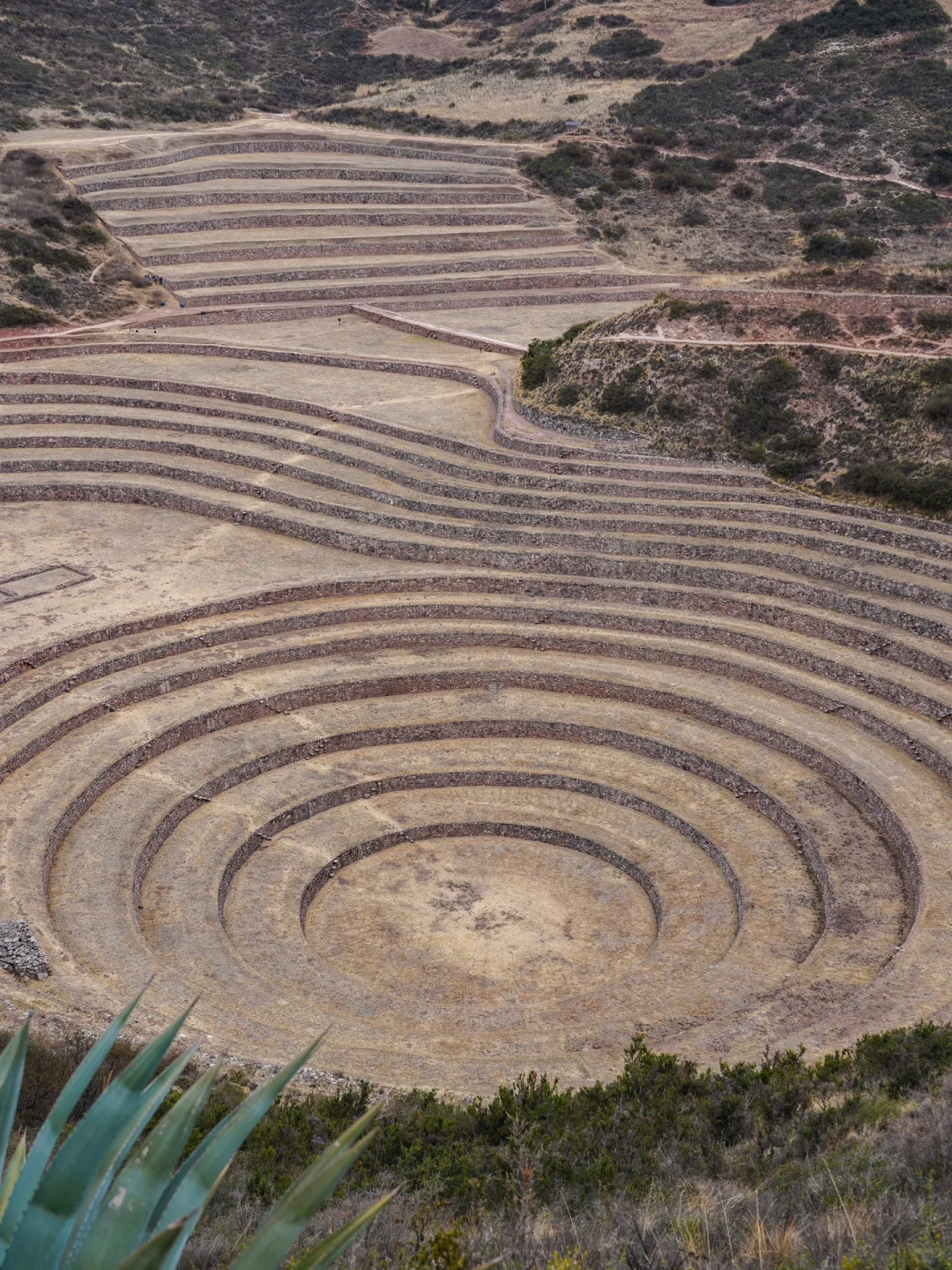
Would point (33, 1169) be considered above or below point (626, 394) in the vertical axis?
below

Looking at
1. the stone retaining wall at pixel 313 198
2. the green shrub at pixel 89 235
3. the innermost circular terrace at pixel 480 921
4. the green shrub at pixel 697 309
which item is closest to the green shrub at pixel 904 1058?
the innermost circular terrace at pixel 480 921

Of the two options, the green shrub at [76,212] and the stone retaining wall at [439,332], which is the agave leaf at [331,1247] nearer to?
the stone retaining wall at [439,332]

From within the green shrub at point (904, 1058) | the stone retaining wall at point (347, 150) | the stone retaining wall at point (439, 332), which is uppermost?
the stone retaining wall at point (347, 150)

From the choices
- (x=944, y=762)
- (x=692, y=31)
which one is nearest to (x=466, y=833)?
(x=944, y=762)

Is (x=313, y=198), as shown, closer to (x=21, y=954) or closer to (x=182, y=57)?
(x=182, y=57)

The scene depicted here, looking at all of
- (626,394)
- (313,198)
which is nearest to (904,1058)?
(626,394)

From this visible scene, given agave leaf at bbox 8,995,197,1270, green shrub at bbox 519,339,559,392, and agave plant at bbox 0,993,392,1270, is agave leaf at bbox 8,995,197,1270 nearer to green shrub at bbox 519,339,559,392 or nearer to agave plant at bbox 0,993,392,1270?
agave plant at bbox 0,993,392,1270

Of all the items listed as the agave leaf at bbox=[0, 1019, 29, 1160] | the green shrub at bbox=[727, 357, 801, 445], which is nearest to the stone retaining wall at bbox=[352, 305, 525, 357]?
the green shrub at bbox=[727, 357, 801, 445]

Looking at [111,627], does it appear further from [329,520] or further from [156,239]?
[156,239]
